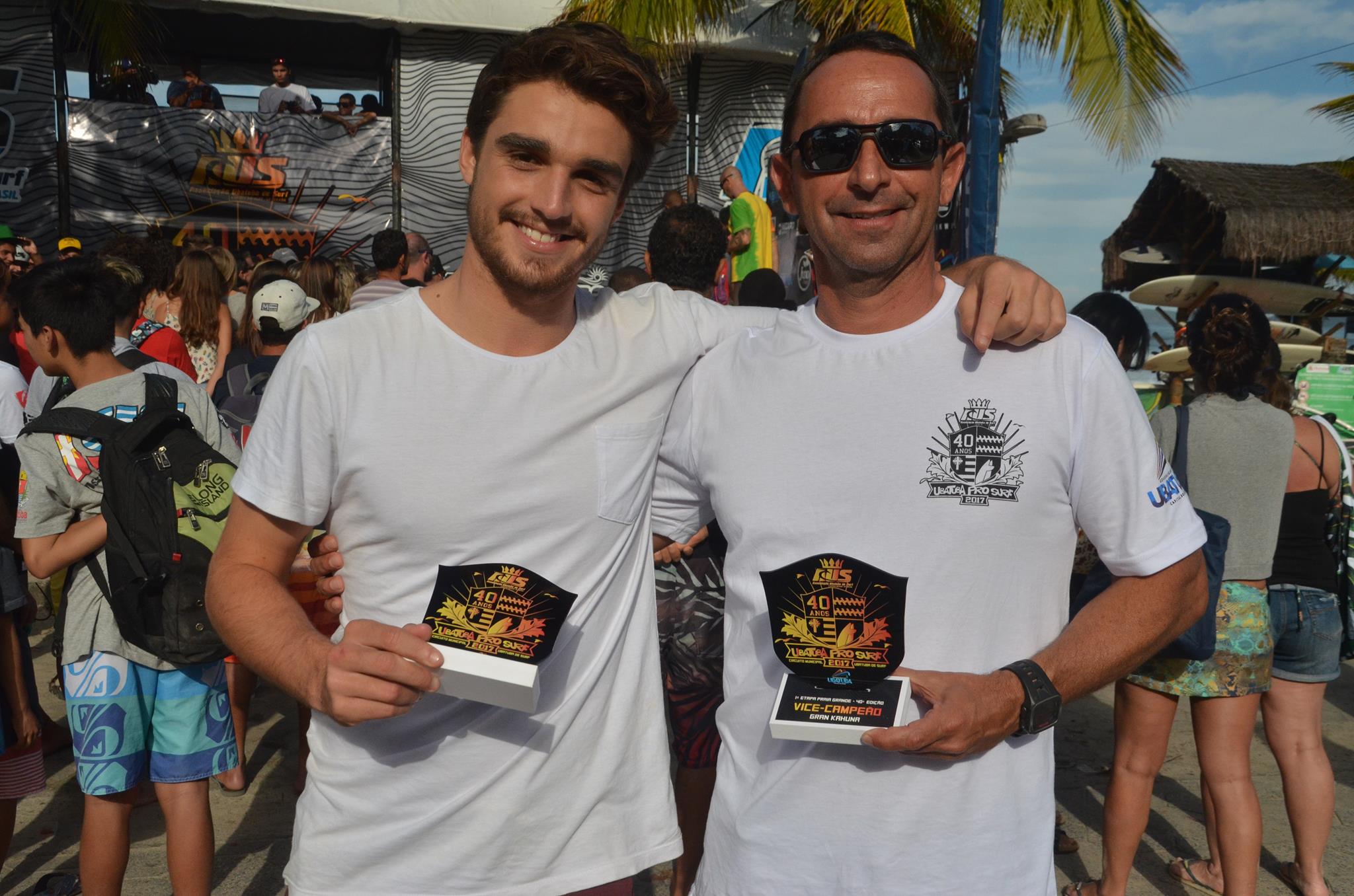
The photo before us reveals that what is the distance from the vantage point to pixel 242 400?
5.27m

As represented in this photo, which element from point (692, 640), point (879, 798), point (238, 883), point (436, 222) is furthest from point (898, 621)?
point (436, 222)

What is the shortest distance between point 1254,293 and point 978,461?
16656 mm

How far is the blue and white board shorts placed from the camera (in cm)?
327

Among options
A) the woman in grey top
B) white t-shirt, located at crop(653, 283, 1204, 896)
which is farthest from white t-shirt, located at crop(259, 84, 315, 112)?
white t-shirt, located at crop(653, 283, 1204, 896)

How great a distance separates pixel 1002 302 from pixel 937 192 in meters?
0.32

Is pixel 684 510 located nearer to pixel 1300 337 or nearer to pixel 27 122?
pixel 27 122

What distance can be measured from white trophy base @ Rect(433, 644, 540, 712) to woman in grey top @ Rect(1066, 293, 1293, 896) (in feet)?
9.40

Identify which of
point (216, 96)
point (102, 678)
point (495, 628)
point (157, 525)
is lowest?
point (102, 678)

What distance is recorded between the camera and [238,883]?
3.91 meters

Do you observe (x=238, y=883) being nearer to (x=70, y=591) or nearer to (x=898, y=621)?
(x=70, y=591)

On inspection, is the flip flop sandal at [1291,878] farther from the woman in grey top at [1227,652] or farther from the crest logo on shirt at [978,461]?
the crest logo on shirt at [978,461]

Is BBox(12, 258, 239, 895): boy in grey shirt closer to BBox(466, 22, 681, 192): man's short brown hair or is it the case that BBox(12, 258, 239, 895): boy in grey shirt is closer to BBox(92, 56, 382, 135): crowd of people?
BBox(466, 22, 681, 192): man's short brown hair

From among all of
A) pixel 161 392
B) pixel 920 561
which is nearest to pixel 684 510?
pixel 920 561

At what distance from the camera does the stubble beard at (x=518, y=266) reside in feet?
6.26
